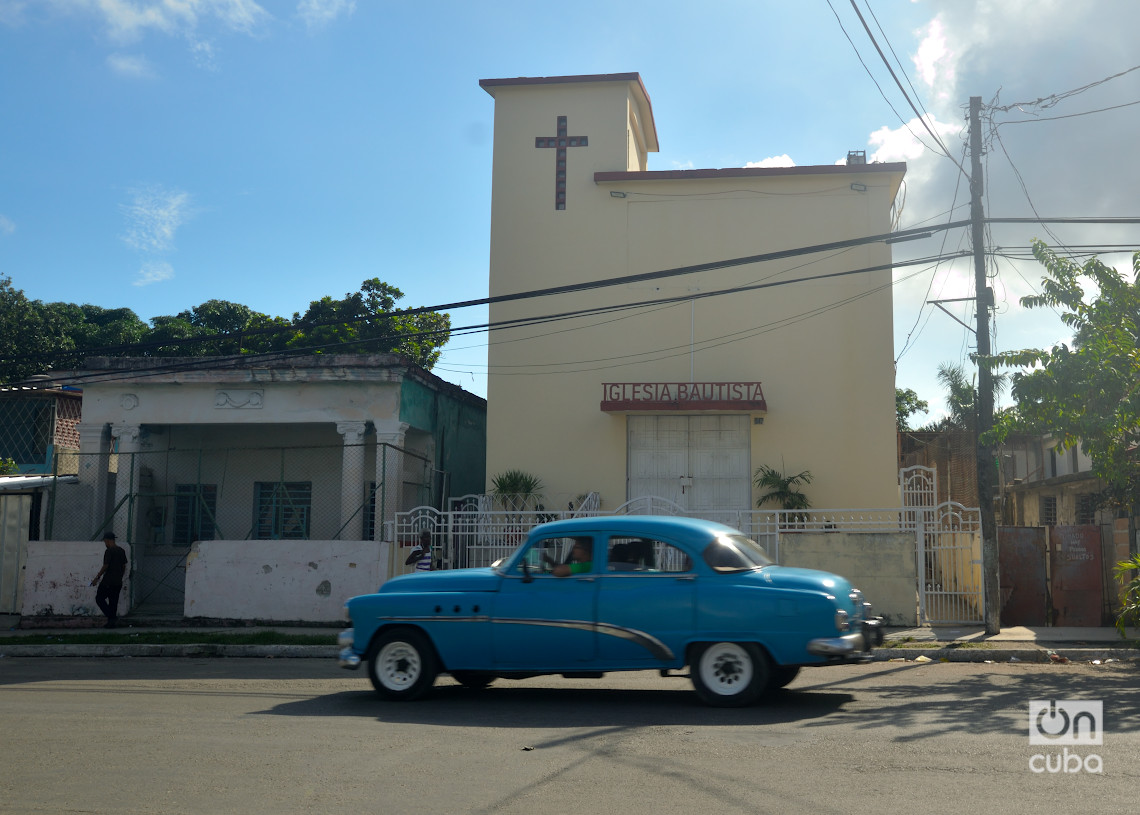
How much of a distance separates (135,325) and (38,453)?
24382 mm

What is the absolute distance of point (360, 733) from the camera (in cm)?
739

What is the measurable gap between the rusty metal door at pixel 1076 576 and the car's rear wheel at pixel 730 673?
30.5 feet

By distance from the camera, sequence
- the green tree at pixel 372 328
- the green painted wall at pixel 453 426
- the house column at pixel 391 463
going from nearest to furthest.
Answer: the house column at pixel 391 463 → the green painted wall at pixel 453 426 → the green tree at pixel 372 328

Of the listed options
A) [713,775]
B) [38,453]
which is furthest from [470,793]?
[38,453]

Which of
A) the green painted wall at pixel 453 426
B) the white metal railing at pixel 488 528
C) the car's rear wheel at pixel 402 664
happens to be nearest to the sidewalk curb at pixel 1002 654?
the white metal railing at pixel 488 528

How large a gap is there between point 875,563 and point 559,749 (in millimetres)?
9410

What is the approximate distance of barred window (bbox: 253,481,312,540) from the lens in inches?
864

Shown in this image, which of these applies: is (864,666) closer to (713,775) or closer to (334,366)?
(713,775)

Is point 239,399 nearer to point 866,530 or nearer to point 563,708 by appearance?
point 866,530

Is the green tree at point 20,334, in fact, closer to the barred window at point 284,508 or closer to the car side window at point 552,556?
the barred window at point 284,508

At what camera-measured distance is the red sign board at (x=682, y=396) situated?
66.2ft

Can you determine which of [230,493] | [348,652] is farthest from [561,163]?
[348,652]

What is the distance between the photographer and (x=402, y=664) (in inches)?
354

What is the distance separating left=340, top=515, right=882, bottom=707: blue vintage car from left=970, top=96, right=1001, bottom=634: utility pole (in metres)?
6.31
